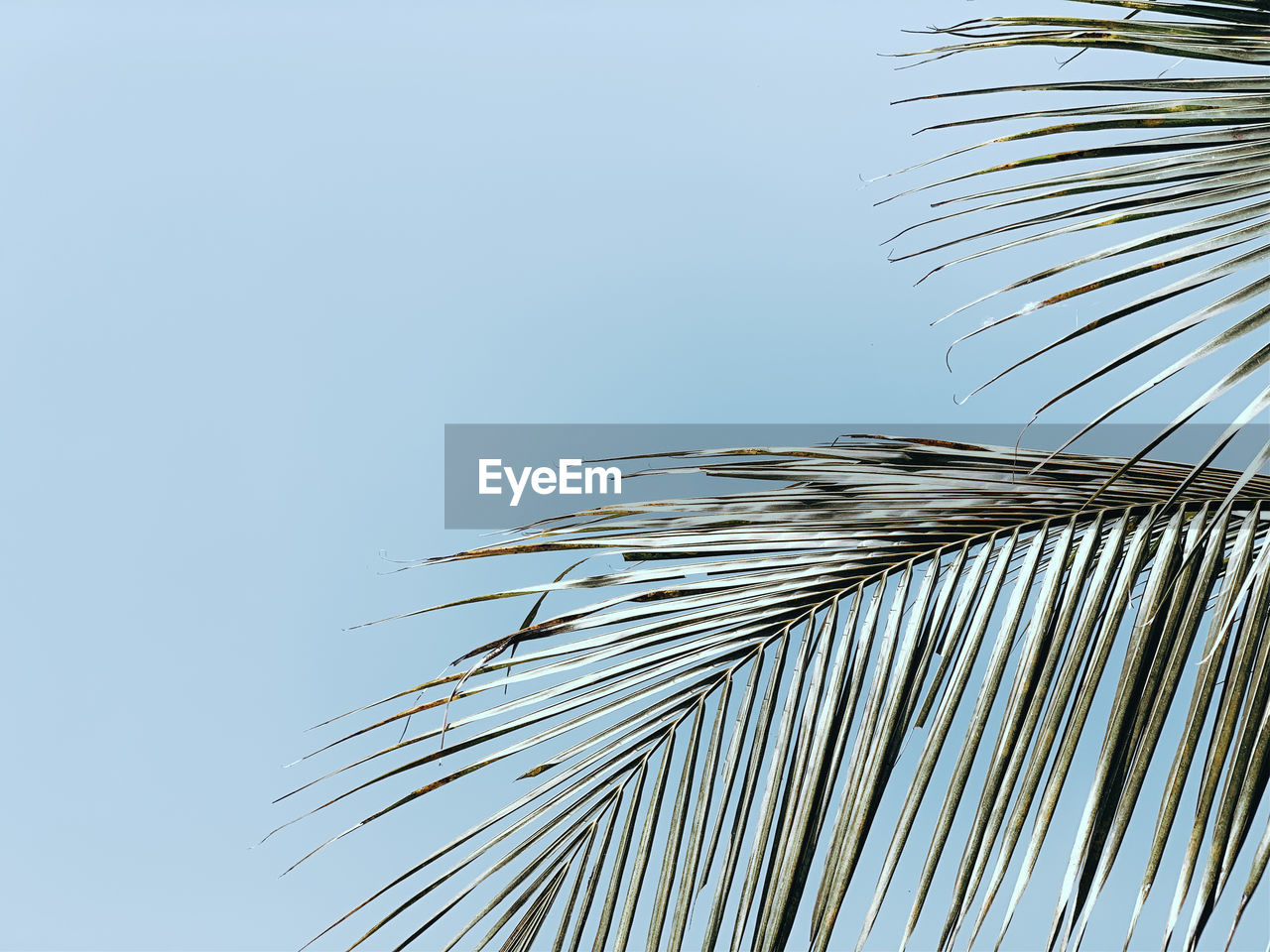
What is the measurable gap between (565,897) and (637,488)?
1750 mm

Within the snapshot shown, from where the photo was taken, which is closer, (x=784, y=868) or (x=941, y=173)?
(x=784, y=868)

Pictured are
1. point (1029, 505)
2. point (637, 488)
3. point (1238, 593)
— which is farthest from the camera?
point (637, 488)

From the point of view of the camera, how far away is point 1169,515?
22.2 inches

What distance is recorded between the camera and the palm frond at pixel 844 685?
0.47 m

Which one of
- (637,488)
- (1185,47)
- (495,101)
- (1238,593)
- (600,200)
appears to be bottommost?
(637,488)

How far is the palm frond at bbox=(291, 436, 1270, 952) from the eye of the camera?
470mm

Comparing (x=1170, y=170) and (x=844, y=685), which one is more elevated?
(x=1170, y=170)

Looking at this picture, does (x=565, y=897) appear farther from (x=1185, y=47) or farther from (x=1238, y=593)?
(x=1185, y=47)

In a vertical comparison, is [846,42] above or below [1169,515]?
above

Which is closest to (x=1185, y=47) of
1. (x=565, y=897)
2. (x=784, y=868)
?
(x=784, y=868)

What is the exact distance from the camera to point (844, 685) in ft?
1.79

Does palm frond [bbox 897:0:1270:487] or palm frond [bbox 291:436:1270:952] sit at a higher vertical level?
palm frond [bbox 897:0:1270:487]

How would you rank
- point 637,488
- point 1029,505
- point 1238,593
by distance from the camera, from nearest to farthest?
point 1238,593, point 1029,505, point 637,488

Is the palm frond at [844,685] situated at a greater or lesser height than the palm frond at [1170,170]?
lesser
